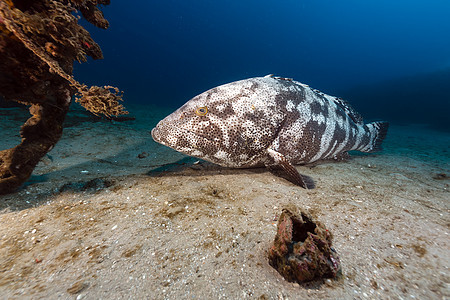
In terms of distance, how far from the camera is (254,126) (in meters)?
3.32

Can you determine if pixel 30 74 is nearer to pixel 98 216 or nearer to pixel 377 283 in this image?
pixel 98 216

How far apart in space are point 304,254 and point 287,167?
6.48ft

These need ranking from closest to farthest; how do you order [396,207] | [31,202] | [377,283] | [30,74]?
[377,283], [30,74], [31,202], [396,207]

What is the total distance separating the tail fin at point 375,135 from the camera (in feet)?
19.8

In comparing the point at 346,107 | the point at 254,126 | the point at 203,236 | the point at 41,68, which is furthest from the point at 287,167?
the point at 346,107

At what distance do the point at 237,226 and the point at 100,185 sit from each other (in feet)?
7.31

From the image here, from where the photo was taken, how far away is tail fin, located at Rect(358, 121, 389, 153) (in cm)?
603

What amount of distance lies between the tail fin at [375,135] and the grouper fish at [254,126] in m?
2.93

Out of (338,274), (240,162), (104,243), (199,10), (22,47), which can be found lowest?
(104,243)

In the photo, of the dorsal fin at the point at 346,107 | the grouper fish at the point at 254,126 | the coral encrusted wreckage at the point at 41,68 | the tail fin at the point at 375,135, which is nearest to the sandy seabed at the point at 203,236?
the grouper fish at the point at 254,126

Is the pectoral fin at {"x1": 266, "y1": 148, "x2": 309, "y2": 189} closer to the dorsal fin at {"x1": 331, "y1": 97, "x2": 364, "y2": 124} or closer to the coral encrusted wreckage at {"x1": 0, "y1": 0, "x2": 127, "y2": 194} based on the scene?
the coral encrusted wreckage at {"x1": 0, "y1": 0, "x2": 127, "y2": 194}

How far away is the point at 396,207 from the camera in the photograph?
2404 mm

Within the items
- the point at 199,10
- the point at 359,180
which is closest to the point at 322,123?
the point at 359,180

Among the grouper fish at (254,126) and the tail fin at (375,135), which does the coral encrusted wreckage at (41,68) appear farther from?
the tail fin at (375,135)
